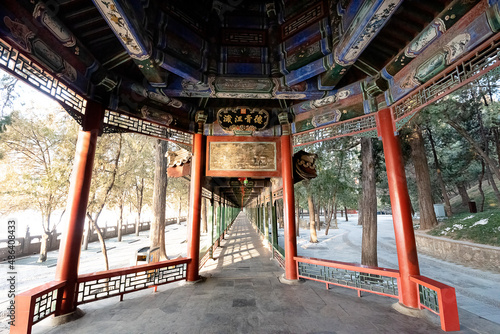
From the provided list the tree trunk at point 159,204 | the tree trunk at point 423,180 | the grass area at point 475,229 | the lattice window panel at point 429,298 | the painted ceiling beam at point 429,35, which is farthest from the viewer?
the tree trunk at point 423,180

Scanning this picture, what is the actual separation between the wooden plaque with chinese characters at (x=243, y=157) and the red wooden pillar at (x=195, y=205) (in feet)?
0.92

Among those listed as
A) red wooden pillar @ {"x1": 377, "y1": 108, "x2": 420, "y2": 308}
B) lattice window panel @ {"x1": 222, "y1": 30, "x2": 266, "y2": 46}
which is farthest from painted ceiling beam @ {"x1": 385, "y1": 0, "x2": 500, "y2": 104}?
lattice window panel @ {"x1": 222, "y1": 30, "x2": 266, "y2": 46}

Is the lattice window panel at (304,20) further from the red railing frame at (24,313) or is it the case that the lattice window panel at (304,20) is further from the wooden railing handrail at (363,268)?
the red railing frame at (24,313)

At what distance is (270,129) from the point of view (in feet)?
22.9

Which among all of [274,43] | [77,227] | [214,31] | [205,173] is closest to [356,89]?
[274,43]

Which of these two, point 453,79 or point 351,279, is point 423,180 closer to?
point 351,279

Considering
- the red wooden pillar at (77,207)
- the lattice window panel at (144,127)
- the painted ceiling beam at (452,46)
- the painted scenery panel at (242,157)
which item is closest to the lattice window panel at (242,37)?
the painted scenery panel at (242,157)

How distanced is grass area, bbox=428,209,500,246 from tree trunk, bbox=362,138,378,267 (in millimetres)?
7804

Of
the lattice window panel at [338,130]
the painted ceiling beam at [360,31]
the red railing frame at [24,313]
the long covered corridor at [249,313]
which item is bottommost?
the long covered corridor at [249,313]

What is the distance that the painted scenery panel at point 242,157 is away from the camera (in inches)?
264

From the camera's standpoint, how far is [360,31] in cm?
355

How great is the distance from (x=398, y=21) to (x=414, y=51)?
68 centimetres

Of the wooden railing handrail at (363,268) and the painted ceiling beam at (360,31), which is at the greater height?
the painted ceiling beam at (360,31)

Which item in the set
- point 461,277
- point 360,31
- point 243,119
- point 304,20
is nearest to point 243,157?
point 243,119
